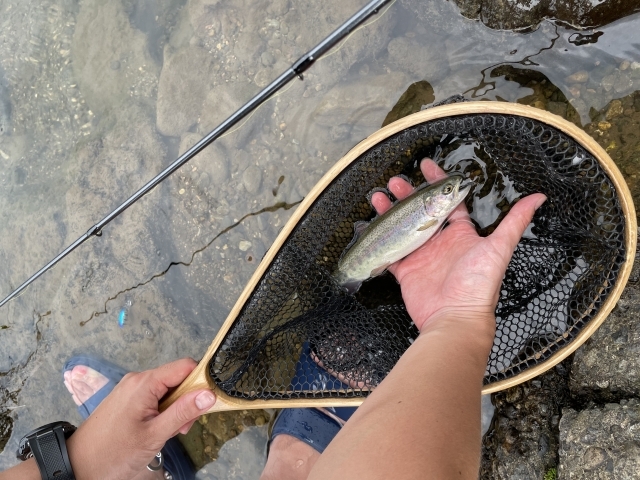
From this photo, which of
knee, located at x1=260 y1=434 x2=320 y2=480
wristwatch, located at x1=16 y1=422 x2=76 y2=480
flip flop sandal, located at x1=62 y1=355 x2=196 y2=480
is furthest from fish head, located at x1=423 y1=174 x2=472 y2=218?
flip flop sandal, located at x1=62 y1=355 x2=196 y2=480

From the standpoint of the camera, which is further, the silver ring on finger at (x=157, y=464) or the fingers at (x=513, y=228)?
the silver ring on finger at (x=157, y=464)

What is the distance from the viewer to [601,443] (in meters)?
2.27

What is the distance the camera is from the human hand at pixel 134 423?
222cm

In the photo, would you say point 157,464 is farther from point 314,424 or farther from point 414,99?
point 414,99

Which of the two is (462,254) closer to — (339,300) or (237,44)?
(339,300)

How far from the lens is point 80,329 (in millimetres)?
3773

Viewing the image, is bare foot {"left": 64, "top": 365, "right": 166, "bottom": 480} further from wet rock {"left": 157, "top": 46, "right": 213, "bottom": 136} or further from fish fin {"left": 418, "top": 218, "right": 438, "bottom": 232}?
fish fin {"left": 418, "top": 218, "right": 438, "bottom": 232}

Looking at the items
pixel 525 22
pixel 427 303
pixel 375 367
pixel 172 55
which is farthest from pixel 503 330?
pixel 172 55

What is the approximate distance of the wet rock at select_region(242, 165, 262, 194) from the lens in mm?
3393

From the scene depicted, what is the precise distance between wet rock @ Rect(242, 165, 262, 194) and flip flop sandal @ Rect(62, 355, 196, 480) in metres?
1.85

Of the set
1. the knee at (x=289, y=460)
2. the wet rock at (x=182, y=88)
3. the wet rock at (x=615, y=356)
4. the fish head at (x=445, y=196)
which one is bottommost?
the wet rock at (x=615, y=356)

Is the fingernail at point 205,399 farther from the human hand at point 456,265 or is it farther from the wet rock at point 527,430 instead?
the wet rock at point 527,430

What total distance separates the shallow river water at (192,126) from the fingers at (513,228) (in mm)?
878

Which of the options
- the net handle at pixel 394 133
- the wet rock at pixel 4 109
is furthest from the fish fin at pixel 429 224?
the wet rock at pixel 4 109
